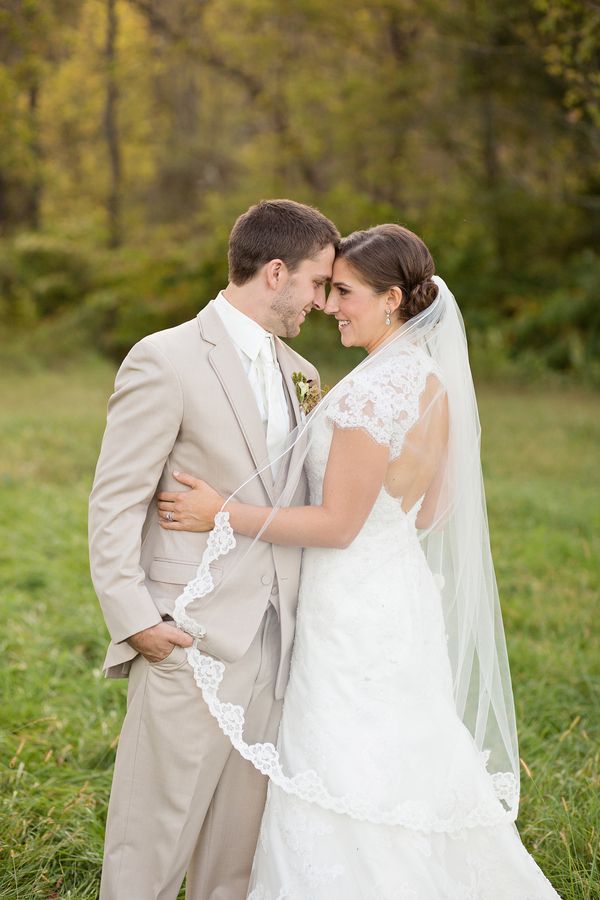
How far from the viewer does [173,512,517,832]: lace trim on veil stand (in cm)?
276

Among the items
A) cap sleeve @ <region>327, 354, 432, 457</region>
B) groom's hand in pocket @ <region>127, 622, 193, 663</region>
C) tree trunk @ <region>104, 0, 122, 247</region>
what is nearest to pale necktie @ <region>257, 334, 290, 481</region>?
cap sleeve @ <region>327, 354, 432, 457</region>

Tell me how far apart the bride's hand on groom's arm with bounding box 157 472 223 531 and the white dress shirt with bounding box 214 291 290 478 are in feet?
0.87

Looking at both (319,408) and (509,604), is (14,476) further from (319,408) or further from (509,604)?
(319,408)

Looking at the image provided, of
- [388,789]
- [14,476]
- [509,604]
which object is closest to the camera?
[388,789]

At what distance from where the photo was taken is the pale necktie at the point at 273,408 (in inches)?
118

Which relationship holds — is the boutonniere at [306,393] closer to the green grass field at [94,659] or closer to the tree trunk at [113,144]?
the green grass field at [94,659]

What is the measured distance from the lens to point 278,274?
2992 mm

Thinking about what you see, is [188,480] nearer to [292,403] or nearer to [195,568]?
Result: [195,568]

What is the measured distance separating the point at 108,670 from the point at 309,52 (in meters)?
21.0

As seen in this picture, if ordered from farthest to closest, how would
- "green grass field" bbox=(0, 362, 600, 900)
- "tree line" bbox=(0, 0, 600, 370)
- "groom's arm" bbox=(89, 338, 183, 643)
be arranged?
"tree line" bbox=(0, 0, 600, 370), "green grass field" bbox=(0, 362, 600, 900), "groom's arm" bbox=(89, 338, 183, 643)

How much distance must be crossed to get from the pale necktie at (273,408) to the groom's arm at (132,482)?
356 millimetres

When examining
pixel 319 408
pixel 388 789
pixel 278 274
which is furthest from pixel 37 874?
pixel 278 274

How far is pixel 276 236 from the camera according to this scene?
2977 mm

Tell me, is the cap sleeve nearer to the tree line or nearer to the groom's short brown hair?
the groom's short brown hair
